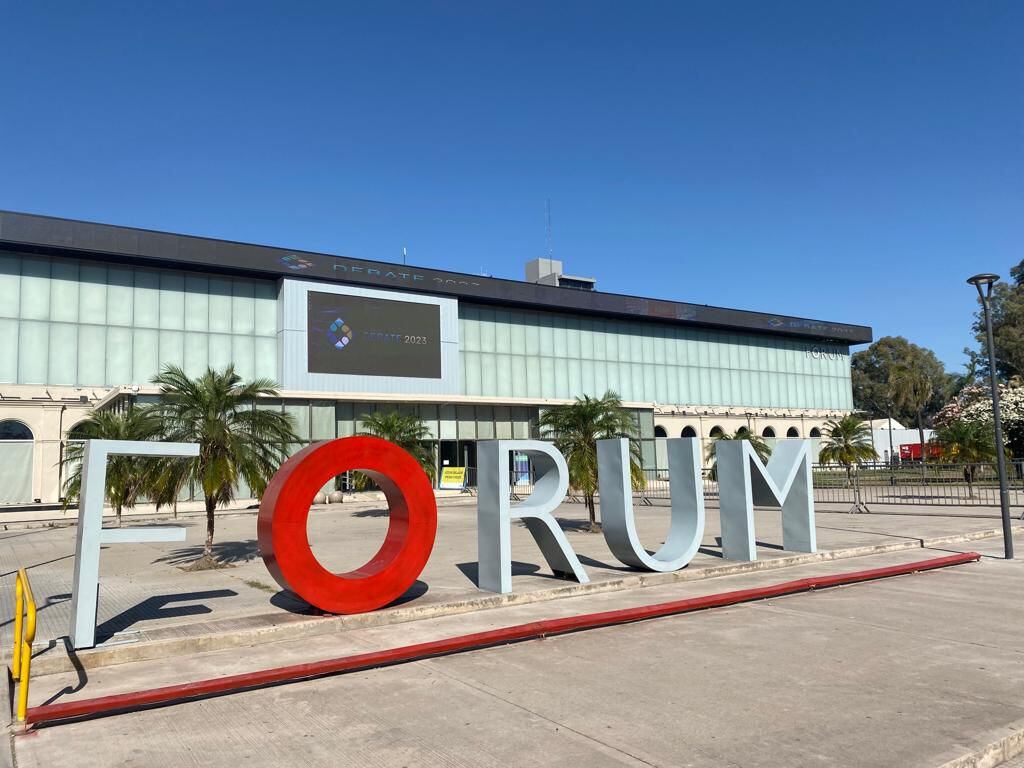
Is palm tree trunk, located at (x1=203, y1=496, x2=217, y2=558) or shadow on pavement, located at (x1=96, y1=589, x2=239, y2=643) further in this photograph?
palm tree trunk, located at (x1=203, y1=496, x2=217, y2=558)

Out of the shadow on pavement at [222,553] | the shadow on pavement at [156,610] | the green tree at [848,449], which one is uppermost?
the green tree at [848,449]

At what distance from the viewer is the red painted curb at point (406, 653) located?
7024 millimetres

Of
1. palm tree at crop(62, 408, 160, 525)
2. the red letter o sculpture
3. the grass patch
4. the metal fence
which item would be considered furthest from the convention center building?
the red letter o sculpture

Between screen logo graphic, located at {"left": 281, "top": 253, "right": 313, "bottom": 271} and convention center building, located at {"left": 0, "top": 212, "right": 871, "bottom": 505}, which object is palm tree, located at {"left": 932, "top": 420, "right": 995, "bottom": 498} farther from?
screen logo graphic, located at {"left": 281, "top": 253, "right": 313, "bottom": 271}

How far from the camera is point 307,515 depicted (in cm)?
1025

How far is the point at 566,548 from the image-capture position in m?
12.8

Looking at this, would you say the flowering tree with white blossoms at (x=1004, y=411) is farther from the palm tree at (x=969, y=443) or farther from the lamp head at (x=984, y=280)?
the lamp head at (x=984, y=280)

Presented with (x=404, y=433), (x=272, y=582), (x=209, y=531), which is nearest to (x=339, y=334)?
(x=404, y=433)

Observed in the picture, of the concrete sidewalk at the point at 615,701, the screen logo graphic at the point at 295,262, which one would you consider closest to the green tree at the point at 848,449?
the concrete sidewalk at the point at 615,701

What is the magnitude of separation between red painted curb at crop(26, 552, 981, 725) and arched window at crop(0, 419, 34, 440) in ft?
121

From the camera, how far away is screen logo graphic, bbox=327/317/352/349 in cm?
4908

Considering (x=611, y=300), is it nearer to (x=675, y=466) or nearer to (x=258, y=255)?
(x=258, y=255)

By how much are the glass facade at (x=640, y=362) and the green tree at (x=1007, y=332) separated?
1575cm

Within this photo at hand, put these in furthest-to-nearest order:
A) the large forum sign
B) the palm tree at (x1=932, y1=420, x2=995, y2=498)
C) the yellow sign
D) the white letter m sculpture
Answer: the yellow sign → the palm tree at (x1=932, y1=420, x2=995, y2=498) → the white letter m sculpture → the large forum sign
